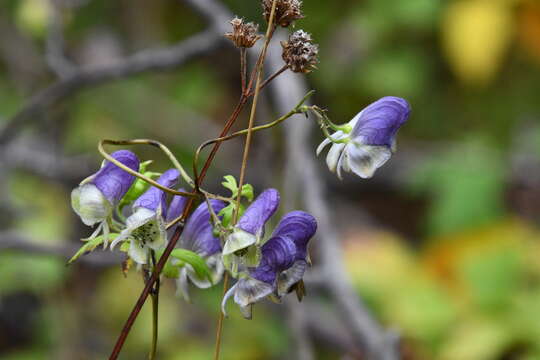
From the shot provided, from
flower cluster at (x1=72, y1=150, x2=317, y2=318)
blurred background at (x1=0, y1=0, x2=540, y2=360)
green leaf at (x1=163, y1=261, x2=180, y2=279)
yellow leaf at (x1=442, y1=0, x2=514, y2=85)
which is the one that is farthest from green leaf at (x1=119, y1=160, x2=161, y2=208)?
yellow leaf at (x1=442, y1=0, x2=514, y2=85)

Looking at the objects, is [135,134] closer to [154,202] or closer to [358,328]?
[358,328]

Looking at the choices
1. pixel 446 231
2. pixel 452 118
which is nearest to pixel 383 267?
pixel 446 231

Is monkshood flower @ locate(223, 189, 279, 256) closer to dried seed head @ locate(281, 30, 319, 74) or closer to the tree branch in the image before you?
dried seed head @ locate(281, 30, 319, 74)

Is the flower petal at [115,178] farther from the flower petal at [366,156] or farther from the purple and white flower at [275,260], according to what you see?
the flower petal at [366,156]

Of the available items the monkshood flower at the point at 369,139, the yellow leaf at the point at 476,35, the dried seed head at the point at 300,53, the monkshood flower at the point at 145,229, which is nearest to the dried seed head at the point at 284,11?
the dried seed head at the point at 300,53

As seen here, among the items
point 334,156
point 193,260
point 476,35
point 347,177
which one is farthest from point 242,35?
point 347,177

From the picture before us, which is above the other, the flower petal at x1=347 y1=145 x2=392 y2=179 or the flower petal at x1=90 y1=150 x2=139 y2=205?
the flower petal at x1=347 y1=145 x2=392 y2=179

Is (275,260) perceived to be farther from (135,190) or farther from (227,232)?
(135,190)
